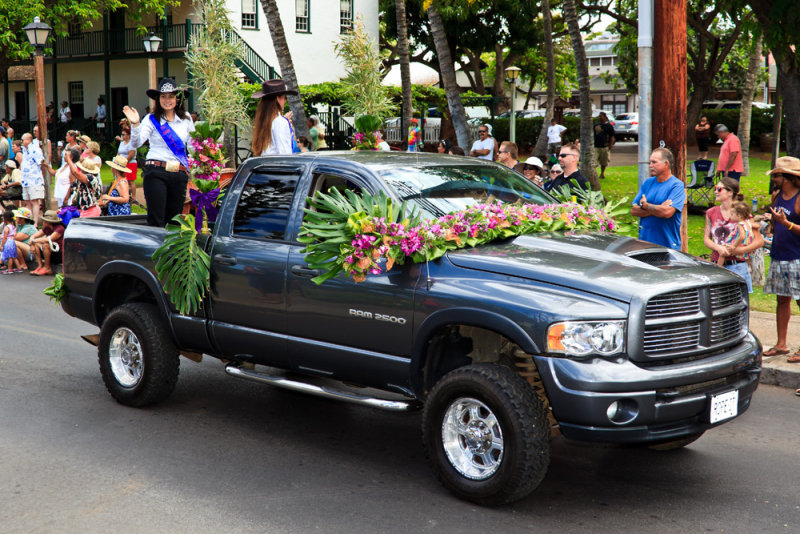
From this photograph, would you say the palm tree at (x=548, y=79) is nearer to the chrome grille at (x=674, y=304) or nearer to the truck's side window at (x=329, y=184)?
the truck's side window at (x=329, y=184)

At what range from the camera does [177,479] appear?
18.0 feet

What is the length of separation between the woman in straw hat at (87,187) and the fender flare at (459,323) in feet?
35.4

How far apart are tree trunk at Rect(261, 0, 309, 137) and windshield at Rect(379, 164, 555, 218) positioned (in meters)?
13.2

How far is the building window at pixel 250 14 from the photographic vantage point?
109ft

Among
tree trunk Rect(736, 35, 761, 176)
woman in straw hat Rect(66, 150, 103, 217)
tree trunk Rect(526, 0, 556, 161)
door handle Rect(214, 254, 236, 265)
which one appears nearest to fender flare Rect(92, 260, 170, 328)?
door handle Rect(214, 254, 236, 265)

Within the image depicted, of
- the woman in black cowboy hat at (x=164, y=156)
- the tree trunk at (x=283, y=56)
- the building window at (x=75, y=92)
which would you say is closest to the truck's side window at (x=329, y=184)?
the woman in black cowboy hat at (x=164, y=156)

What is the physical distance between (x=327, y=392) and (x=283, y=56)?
1530cm

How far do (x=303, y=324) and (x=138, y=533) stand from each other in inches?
69.1

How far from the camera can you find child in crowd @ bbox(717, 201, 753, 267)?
27.8 feet

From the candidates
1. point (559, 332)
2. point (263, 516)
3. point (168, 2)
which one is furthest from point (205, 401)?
point (168, 2)

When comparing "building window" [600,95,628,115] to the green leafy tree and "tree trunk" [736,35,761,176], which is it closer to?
"tree trunk" [736,35,761,176]

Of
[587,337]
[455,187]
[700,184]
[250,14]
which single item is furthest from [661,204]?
[250,14]

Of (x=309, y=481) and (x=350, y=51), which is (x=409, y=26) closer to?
(x=350, y=51)

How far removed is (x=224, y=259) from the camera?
6.43m
